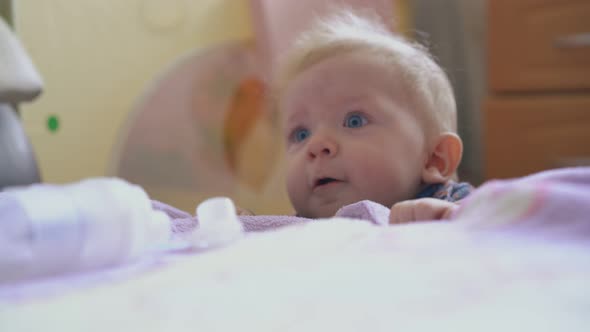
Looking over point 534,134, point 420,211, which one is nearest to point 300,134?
point 420,211

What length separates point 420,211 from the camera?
59 centimetres

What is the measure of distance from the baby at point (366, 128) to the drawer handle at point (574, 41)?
36.5 inches

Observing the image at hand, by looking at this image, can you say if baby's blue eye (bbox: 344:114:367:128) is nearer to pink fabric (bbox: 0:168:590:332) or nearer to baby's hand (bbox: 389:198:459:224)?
baby's hand (bbox: 389:198:459:224)

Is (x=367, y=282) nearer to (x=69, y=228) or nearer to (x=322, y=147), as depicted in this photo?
(x=69, y=228)

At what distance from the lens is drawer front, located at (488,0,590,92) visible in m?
1.68

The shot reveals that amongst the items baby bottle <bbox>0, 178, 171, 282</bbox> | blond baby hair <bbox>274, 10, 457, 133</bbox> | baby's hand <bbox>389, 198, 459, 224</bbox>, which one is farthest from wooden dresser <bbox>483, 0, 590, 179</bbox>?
baby bottle <bbox>0, 178, 171, 282</bbox>

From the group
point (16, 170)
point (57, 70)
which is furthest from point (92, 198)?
point (57, 70)

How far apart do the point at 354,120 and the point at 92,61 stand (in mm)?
881

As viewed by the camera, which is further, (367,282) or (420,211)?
(420,211)

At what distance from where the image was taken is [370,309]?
0.33 meters

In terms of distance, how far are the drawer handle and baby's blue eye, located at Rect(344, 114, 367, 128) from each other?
1068 mm

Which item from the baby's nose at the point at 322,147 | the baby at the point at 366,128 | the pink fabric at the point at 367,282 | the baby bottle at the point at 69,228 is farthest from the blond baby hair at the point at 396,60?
the baby bottle at the point at 69,228

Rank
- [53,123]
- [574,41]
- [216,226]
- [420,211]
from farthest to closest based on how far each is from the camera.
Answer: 1. [574,41]
2. [53,123]
3. [420,211]
4. [216,226]

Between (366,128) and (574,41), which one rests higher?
(366,128)
